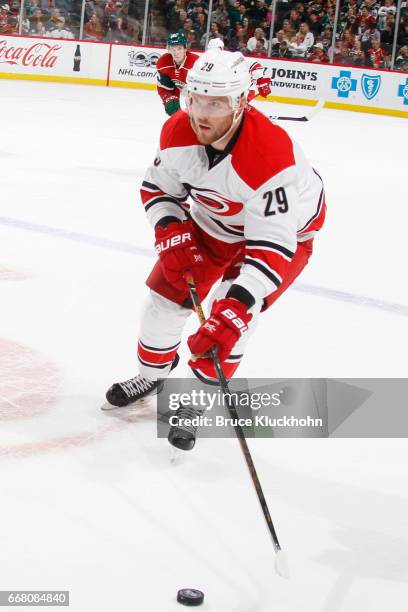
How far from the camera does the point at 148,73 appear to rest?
1421cm

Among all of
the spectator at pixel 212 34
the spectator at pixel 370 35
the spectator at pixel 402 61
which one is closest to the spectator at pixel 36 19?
the spectator at pixel 212 34

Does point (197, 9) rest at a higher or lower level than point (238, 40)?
higher

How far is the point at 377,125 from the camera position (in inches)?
473

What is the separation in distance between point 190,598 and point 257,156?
1.16 meters

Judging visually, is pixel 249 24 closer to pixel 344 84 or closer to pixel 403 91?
pixel 344 84

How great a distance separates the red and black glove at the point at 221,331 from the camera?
2.31 meters

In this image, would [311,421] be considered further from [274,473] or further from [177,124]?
[177,124]

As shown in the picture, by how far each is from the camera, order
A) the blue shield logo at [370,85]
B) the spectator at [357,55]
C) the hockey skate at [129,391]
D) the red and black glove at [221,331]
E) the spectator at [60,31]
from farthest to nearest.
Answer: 1. the spectator at [60,31]
2. the spectator at [357,55]
3. the blue shield logo at [370,85]
4. the hockey skate at [129,391]
5. the red and black glove at [221,331]

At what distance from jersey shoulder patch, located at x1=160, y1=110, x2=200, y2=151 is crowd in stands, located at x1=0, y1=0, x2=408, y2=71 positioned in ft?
37.9

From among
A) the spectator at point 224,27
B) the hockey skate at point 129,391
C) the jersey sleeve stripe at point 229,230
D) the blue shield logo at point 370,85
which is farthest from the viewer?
the spectator at point 224,27

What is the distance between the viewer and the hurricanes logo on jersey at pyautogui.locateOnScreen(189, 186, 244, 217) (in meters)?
2.58

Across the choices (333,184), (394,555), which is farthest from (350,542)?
(333,184)

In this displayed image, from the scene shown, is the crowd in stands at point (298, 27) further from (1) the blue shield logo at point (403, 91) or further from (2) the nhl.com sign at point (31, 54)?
(2) the nhl.com sign at point (31, 54)

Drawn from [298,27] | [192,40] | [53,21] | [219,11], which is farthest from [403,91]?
[53,21]
